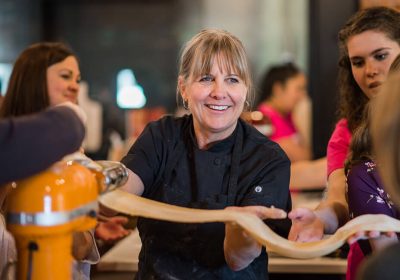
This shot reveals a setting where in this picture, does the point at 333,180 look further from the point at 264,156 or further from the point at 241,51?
the point at 241,51

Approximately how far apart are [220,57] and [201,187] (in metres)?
0.30

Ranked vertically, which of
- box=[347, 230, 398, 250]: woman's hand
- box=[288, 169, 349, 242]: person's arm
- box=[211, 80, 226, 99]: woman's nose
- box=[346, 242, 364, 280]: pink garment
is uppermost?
box=[211, 80, 226, 99]: woman's nose

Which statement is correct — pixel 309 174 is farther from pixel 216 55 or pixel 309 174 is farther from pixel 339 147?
pixel 216 55

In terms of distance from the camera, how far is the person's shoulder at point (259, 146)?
142 cm

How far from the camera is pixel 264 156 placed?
1.41m

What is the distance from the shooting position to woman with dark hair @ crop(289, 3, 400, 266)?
1.56 metres

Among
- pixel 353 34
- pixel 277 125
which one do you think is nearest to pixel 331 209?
pixel 353 34

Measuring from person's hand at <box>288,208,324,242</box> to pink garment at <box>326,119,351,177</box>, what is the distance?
1.13 feet

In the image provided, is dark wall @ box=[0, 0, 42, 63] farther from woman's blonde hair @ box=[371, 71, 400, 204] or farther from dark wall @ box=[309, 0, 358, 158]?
woman's blonde hair @ box=[371, 71, 400, 204]

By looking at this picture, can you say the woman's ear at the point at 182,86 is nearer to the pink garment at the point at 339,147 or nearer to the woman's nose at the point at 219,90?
the woman's nose at the point at 219,90

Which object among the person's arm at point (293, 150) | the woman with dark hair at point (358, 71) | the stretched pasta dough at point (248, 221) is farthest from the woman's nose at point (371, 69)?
the person's arm at point (293, 150)

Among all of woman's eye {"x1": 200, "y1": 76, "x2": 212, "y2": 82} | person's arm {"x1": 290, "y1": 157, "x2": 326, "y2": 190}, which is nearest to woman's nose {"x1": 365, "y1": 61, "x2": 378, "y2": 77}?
woman's eye {"x1": 200, "y1": 76, "x2": 212, "y2": 82}

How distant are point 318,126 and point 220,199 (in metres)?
1.83

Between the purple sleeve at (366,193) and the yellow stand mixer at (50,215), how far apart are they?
0.59m
